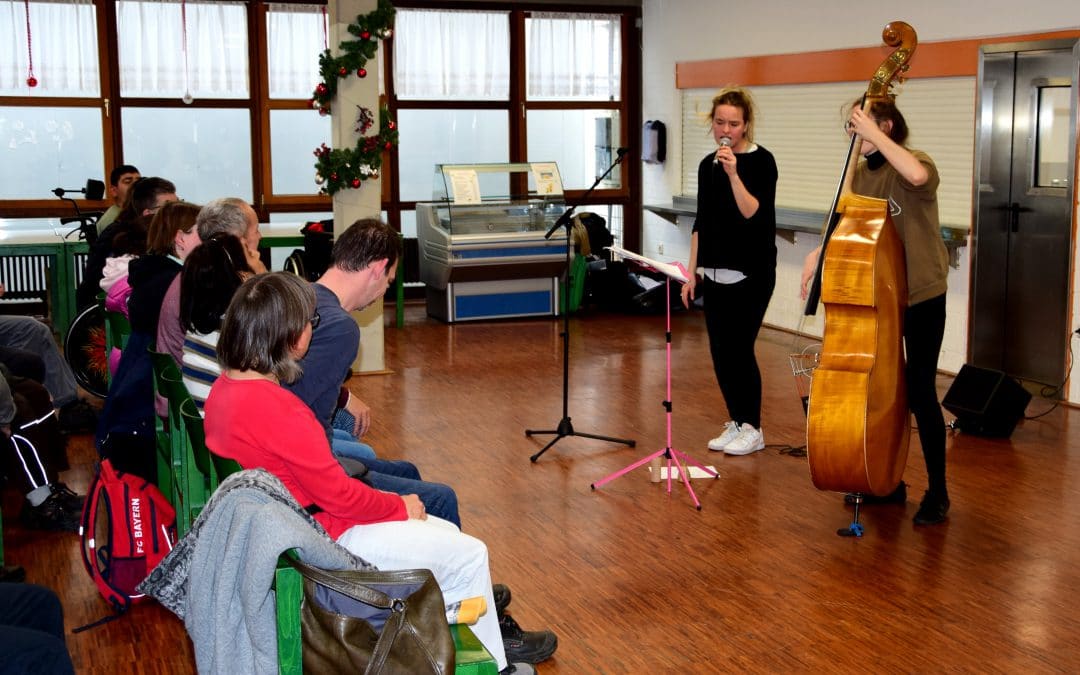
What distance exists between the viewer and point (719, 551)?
14.4ft

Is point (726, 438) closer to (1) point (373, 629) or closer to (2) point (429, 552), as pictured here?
(2) point (429, 552)

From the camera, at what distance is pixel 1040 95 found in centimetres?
685

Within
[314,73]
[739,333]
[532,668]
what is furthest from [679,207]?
[532,668]

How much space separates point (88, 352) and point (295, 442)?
4510mm

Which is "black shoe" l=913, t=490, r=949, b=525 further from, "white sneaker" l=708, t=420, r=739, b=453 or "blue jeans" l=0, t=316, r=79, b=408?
"blue jeans" l=0, t=316, r=79, b=408

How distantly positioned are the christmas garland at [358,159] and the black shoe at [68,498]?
2.89 m

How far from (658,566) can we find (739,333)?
1.49m

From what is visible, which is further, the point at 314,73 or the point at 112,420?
the point at 314,73

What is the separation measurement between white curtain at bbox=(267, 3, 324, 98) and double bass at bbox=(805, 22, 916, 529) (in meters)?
6.91

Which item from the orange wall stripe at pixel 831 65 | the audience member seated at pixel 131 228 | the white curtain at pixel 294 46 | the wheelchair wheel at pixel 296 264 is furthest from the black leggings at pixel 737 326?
the white curtain at pixel 294 46

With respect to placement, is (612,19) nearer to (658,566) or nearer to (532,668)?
(658,566)

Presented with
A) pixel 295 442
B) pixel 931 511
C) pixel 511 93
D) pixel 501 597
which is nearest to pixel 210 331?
pixel 295 442

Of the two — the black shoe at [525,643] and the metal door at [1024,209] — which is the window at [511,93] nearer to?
the metal door at [1024,209]

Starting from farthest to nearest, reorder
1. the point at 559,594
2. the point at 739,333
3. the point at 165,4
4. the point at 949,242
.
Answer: the point at 165,4 < the point at 949,242 < the point at 739,333 < the point at 559,594
